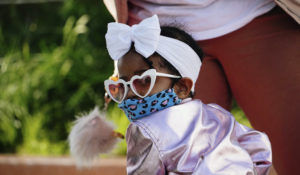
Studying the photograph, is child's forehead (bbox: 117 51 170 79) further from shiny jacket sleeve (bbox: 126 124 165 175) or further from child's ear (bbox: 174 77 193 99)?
shiny jacket sleeve (bbox: 126 124 165 175)

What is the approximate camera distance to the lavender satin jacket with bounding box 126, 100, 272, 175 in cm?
174

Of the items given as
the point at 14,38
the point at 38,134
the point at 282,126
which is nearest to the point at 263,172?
the point at 282,126

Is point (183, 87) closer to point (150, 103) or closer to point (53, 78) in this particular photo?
point (150, 103)

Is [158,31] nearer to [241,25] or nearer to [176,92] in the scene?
[176,92]

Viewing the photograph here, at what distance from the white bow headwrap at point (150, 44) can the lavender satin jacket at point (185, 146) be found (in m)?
0.21

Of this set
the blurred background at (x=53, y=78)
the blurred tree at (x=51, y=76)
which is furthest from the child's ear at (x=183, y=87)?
the blurred tree at (x=51, y=76)

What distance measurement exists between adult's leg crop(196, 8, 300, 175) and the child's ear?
33 cm

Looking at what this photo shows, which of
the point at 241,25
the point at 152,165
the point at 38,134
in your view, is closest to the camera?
the point at 152,165

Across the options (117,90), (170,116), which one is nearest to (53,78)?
(117,90)

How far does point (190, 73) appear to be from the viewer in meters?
2.07

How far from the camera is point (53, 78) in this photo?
521cm

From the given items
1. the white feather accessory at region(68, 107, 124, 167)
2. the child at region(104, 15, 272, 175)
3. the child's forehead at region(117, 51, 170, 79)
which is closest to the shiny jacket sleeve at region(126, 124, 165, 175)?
the child at region(104, 15, 272, 175)

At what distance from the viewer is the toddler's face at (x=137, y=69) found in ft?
6.47

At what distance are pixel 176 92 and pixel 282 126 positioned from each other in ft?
1.69
